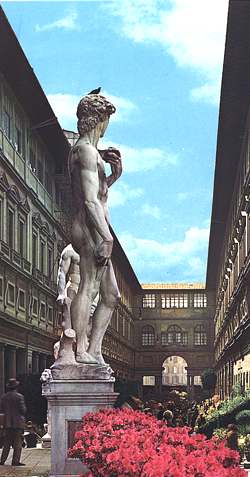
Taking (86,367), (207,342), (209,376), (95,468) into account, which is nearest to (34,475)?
(86,367)

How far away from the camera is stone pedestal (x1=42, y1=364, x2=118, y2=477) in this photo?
387 inches

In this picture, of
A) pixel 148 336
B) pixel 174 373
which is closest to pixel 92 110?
pixel 148 336

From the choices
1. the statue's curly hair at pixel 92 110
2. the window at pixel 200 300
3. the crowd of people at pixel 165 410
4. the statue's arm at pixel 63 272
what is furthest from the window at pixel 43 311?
the window at pixel 200 300

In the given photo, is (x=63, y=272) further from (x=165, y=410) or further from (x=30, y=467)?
(x=165, y=410)

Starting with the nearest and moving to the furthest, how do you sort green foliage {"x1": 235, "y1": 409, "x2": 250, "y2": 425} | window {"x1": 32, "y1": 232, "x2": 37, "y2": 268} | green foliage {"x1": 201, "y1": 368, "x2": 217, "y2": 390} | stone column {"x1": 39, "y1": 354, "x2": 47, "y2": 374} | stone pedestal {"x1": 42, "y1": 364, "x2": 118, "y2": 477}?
stone pedestal {"x1": 42, "y1": 364, "x2": 118, "y2": 477}
green foliage {"x1": 235, "y1": 409, "x2": 250, "y2": 425}
window {"x1": 32, "y1": 232, "x2": 37, "y2": 268}
stone column {"x1": 39, "y1": 354, "x2": 47, "y2": 374}
green foliage {"x1": 201, "y1": 368, "x2": 217, "y2": 390}

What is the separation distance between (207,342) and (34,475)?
3769 inches

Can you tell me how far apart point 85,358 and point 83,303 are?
0.60 m

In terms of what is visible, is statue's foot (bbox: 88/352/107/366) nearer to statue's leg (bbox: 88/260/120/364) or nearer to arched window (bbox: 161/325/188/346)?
statue's leg (bbox: 88/260/120/364)

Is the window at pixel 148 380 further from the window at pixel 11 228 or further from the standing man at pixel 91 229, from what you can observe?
the standing man at pixel 91 229

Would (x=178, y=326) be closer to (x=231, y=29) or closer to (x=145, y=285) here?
(x=145, y=285)

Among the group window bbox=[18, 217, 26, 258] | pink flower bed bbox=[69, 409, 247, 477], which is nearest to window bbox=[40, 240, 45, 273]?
window bbox=[18, 217, 26, 258]

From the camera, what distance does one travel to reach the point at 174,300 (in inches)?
4331

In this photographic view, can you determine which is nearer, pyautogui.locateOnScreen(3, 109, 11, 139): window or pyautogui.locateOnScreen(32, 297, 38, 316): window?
pyautogui.locateOnScreen(3, 109, 11, 139): window

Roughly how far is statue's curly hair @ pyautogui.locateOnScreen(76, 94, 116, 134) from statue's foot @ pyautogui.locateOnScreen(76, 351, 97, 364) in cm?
244
